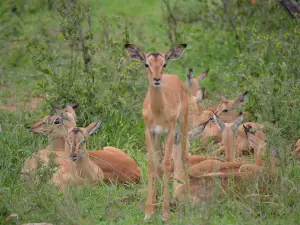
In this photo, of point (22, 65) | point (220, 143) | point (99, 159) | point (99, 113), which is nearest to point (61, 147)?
point (99, 113)

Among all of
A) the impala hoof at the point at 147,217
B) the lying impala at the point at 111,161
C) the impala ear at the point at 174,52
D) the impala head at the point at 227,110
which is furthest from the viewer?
the impala head at the point at 227,110

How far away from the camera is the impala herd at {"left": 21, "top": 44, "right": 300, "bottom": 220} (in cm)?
598

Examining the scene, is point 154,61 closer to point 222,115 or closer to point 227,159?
point 227,159

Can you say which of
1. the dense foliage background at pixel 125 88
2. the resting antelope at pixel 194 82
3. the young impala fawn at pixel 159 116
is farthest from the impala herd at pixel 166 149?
the resting antelope at pixel 194 82

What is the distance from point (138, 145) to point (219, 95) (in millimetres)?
1921

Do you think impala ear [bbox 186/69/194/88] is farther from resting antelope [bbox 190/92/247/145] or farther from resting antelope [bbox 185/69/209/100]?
resting antelope [bbox 190/92/247/145]

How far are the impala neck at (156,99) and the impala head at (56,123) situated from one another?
1750 mm

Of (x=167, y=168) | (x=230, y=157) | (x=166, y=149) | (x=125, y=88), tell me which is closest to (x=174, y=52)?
(x=166, y=149)

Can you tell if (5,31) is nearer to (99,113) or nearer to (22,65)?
(22,65)

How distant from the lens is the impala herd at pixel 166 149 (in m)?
5.98

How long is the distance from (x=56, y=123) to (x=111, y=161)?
2.89ft

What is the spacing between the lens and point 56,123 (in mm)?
7859

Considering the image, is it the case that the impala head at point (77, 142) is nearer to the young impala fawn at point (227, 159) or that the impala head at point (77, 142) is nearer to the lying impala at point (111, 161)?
the lying impala at point (111, 161)

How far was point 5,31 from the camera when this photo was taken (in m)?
11.0
